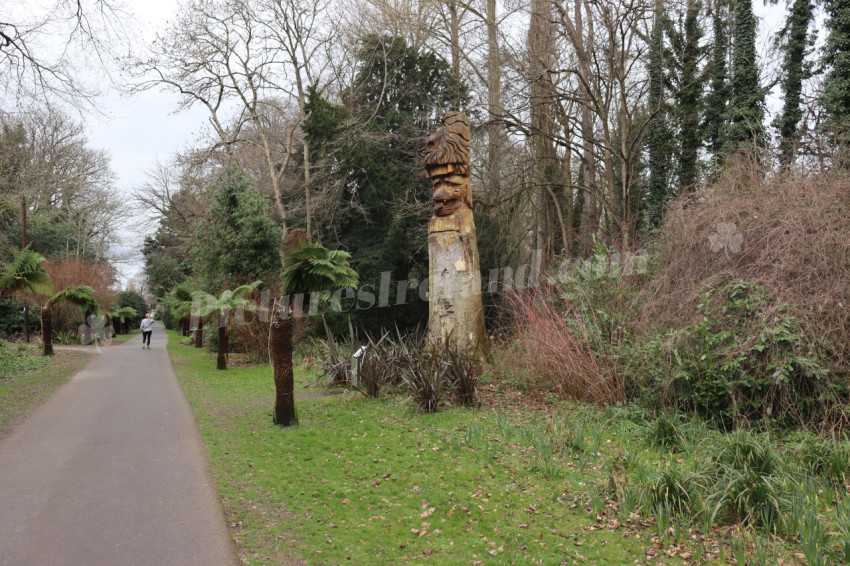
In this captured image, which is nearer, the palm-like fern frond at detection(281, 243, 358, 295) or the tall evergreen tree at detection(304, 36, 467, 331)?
the palm-like fern frond at detection(281, 243, 358, 295)

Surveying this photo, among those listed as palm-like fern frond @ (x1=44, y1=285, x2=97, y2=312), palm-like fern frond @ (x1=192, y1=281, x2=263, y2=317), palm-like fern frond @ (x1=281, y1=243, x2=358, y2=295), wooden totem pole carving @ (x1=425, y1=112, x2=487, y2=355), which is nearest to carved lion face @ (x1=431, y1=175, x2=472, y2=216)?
wooden totem pole carving @ (x1=425, y1=112, x2=487, y2=355)

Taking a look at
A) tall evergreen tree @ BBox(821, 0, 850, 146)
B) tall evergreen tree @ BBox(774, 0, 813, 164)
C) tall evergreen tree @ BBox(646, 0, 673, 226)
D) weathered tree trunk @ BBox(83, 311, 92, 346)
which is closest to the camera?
tall evergreen tree @ BBox(821, 0, 850, 146)

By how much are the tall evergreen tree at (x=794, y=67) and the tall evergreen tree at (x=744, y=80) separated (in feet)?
2.61

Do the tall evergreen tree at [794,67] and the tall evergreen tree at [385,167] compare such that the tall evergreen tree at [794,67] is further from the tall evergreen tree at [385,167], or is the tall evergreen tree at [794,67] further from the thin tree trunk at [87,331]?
the thin tree trunk at [87,331]

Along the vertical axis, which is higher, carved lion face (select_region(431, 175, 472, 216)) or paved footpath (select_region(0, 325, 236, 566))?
carved lion face (select_region(431, 175, 472, 216))

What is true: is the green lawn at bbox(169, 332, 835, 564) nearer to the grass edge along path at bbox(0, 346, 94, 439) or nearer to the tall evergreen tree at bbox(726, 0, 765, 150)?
the grass edge along path at bbox(0, 346, 94, 439)

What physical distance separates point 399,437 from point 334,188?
14.5 m

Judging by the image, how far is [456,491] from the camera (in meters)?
5.12

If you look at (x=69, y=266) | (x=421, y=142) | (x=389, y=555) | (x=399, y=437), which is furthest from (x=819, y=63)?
(x=69, y=266)

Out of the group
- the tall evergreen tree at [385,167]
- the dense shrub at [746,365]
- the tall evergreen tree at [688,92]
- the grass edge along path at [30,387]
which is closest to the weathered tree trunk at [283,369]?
the grass edge along path at [30,387]

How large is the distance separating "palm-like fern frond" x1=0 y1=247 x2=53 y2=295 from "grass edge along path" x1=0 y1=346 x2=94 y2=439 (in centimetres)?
240

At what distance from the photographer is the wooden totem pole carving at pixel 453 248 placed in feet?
32.7

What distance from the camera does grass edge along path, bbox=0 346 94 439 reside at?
860 centimetres

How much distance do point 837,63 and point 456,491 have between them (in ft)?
45.0
